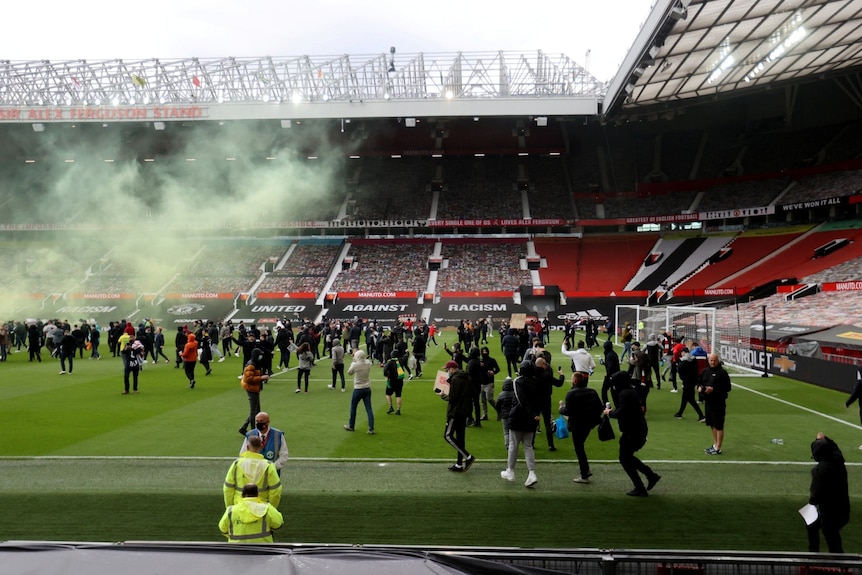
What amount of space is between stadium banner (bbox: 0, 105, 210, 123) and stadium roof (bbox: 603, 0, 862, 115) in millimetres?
28664

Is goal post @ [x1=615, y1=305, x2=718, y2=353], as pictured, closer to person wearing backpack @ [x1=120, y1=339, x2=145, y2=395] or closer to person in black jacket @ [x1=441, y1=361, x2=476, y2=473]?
person in black jacket @ [x1=441, y1=361, x2=476, y2=473]

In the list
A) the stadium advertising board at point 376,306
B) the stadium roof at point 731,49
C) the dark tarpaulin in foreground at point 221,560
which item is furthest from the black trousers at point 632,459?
the stadium advertising board at point 376,306

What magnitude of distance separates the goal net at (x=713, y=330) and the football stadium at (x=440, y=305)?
0.21 meters

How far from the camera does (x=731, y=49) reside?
96.7 ft

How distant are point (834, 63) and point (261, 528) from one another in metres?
41.4

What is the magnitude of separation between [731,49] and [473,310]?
71.4 feet

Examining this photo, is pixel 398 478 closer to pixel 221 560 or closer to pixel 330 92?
pixel 221 560

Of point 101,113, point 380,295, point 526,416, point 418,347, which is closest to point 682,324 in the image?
point 418,347

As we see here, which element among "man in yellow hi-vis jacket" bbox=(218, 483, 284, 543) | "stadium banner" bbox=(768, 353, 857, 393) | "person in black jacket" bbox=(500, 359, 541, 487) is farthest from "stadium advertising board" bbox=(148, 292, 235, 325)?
"man in yellow hi-vis jacket" bbox=(218, 483, 284, 543)

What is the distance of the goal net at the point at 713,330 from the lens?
21.7 meters

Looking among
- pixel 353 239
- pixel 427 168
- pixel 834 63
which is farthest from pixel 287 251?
pixel 834 63

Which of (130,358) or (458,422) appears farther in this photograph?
(130,358)

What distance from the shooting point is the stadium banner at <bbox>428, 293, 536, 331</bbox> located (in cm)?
A: 4131

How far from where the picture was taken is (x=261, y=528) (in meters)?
4.57
